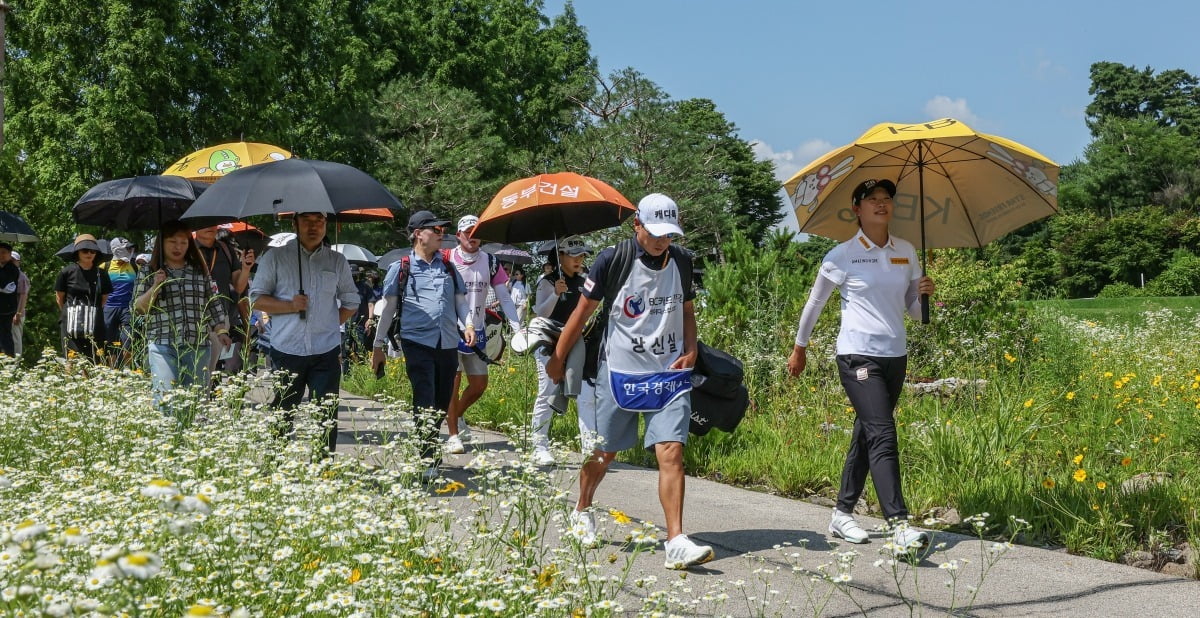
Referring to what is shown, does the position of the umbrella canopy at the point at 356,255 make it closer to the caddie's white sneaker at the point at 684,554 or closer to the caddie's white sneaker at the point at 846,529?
the caddie's white sneaker at the point at 846,529

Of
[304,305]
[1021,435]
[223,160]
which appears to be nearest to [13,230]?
[223,160]

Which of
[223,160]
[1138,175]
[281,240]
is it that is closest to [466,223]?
[281,240]

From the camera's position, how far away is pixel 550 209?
8.53m

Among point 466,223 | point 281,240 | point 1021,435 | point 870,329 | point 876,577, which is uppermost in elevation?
point 466,223

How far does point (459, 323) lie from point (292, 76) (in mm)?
23839

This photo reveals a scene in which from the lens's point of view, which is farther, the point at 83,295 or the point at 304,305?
the point at 83,295

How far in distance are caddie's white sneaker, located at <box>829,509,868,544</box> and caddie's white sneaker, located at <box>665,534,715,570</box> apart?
0.98 metres

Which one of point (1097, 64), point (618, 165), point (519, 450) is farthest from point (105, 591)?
point (1097, 64)

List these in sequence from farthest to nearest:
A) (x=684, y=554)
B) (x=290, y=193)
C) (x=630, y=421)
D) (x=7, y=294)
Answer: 1. (x=7, y=294)
2. (x=290, y=193)
3. (x=630, y=421)
4. (x=684, y=554)

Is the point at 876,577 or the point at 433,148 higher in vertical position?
the point at 433,148

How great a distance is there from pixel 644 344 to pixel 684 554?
101cm

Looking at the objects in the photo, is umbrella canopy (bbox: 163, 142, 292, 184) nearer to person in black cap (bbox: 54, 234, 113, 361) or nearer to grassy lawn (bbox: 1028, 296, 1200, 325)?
person in black cap (bbox: 54, 234, 113, 361)

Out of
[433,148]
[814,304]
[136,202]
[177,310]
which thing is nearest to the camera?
[814,304]

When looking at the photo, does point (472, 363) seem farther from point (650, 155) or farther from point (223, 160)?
point (650, 155)
